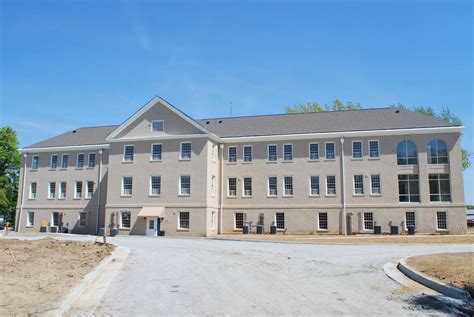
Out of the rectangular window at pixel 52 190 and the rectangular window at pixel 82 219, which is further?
the rectangular window at pixel 52 190

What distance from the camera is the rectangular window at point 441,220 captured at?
125 ft

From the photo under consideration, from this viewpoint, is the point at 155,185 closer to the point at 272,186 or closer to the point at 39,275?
the point at 272,186

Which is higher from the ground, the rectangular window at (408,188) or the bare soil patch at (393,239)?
the rectangular window at (408,188)

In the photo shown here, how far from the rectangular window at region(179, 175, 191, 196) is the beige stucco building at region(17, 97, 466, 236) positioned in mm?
91

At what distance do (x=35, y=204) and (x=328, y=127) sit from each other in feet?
104

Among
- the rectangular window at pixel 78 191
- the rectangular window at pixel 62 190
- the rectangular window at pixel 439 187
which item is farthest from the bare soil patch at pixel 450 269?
the rectangular window at pixel 62 190

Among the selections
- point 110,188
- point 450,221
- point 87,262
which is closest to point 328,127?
point 450,221

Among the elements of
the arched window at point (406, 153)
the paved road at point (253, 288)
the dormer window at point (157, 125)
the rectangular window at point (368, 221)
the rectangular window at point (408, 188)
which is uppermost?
the dormer window at point (157, 125)

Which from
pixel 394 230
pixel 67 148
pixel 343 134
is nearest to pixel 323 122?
pixel 343 134

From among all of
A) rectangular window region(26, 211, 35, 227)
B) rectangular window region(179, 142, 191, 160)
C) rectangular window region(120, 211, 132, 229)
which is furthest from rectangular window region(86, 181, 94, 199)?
rectangular window region(179, 142, 191, 160)

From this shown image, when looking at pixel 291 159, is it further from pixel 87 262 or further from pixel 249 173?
pixel 87 262

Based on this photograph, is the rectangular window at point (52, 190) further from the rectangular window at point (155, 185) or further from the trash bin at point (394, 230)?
the trash bin at point (394, 230)

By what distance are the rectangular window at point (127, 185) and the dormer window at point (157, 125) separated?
5.19m

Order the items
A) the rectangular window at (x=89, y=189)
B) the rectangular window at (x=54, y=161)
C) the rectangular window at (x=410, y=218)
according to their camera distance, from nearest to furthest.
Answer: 1. the rectangular window at (x=410, y=218)
2. the rectangular window at (x=89, y=189)
3. the rectangular window at (x=54, y=161)
